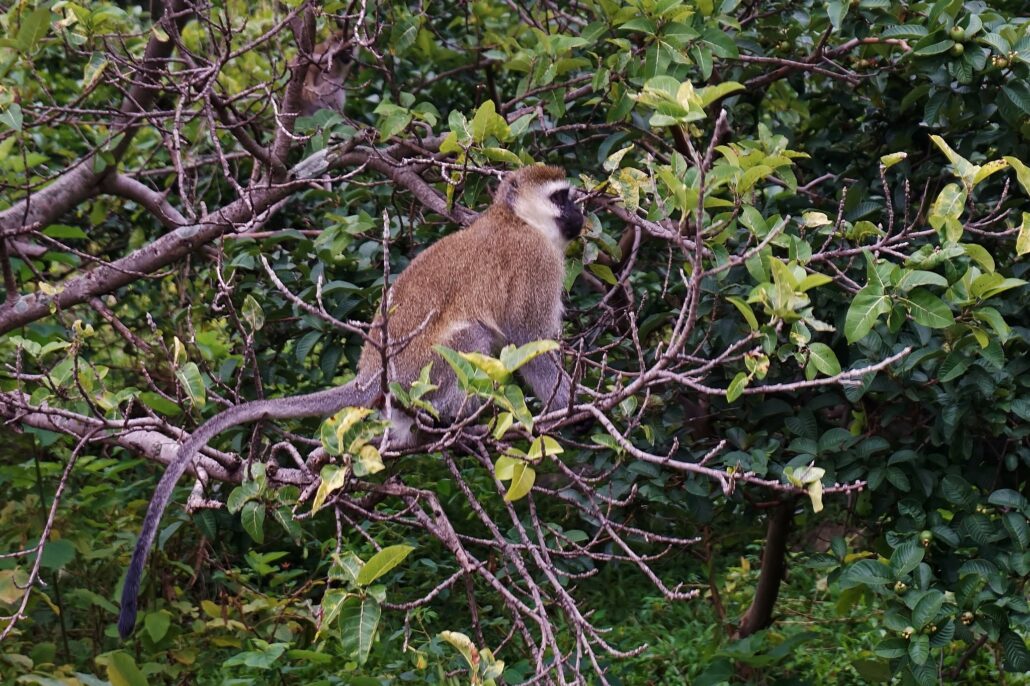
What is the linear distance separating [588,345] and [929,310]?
1.36 m

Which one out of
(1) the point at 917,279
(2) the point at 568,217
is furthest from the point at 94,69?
(1) the point at 917,279

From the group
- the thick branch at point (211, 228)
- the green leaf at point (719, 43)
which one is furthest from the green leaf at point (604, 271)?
the green leaf at point (719, 43)

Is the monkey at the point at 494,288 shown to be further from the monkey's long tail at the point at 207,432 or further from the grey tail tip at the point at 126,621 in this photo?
the grey tail tip at the point at 126,621

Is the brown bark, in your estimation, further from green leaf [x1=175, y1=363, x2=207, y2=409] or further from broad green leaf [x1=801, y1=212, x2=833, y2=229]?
green leaf [x1=175, y1=363, x2=207, y2=409]

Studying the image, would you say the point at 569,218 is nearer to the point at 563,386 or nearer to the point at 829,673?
the point at 563,386

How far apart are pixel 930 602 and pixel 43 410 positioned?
2645 mm

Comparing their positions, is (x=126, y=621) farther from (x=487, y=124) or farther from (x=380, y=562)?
(x=487, y=124)

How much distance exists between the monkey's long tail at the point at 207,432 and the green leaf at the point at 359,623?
21.4 inches

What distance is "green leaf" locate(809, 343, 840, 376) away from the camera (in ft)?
8.84

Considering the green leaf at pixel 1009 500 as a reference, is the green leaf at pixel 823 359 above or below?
above

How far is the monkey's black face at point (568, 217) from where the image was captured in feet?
13.5

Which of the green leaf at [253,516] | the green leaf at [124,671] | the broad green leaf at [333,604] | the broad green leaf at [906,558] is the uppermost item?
the green leaf at [253,516]

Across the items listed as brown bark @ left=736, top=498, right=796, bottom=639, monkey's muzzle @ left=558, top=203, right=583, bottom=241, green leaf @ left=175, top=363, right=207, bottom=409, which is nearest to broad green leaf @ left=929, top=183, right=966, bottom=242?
monkey's muzzle @ left=558, top=203, right=583, bottom=241

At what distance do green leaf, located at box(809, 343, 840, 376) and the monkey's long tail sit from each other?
1.11 m
